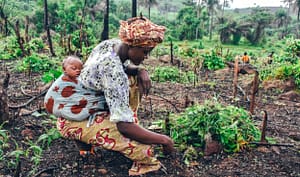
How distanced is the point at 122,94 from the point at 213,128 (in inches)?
41.6

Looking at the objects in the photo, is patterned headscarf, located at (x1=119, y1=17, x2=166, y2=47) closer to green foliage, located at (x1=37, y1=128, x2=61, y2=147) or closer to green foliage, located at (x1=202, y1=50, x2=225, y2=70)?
green foliage, located at (x1=37, y1=128, x2=61, y2=147)

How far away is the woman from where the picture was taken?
6.74 ft

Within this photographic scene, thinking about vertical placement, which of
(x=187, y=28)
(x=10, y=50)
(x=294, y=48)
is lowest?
(x=10, y=50)

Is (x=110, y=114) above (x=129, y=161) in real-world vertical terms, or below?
above

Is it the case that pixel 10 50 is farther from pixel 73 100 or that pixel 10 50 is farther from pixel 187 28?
pixel 187 28

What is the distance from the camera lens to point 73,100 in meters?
2.36

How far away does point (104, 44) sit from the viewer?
2.35m

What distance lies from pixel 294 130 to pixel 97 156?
2252mm

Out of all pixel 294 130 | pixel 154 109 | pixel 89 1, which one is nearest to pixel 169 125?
pixel 154 109

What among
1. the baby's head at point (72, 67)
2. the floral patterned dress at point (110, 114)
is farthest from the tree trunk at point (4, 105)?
the baby's head at point (72, 67)

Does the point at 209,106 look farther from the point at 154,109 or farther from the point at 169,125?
the point at 154,109

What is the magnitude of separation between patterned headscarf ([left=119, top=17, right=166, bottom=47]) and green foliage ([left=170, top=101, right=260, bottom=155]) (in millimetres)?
1001

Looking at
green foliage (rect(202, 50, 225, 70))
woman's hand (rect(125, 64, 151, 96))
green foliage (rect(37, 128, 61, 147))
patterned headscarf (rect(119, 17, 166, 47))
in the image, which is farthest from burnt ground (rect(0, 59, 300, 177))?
green foliage (rect(202, 50, 225, 70))

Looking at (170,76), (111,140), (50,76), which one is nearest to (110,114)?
(111,140)
